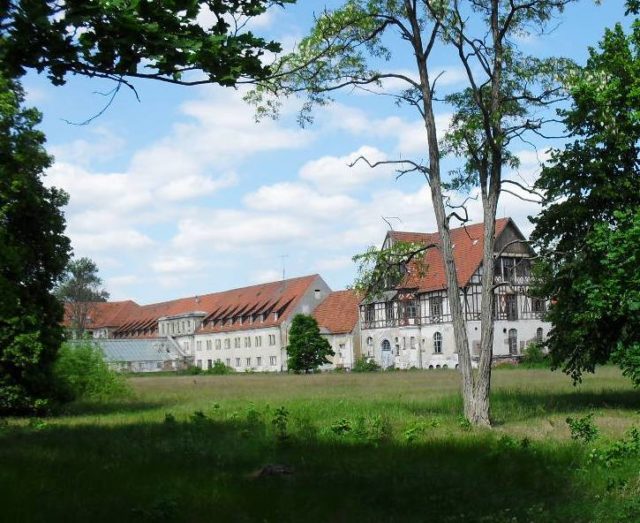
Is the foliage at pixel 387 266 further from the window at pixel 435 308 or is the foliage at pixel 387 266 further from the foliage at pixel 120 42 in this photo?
the window at pixel 435 308

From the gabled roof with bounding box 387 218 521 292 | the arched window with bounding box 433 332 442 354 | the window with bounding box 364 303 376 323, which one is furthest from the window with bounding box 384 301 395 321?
the arched window with bounding box 433 332 442 354

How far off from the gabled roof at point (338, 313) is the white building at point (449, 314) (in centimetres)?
681

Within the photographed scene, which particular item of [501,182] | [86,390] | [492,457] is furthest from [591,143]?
[86,390]

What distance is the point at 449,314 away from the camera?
220 feet

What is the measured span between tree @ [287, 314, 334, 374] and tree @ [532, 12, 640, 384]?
46.8 metres

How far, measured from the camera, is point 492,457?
37.0 ft

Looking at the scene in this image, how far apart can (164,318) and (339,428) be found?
10414 cm

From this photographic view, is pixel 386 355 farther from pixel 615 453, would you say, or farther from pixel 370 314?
pixel 615 453

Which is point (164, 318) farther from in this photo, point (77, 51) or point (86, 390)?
point (77, 51)

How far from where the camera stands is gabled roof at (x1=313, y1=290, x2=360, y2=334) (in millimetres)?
81812

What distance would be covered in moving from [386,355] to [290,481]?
65458 mm

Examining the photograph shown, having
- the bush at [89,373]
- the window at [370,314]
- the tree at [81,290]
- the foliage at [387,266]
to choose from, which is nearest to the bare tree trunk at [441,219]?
the foliage at [387,266]

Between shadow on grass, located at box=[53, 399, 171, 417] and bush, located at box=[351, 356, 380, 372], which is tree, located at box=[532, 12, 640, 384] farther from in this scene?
bush, located at box=[351, 356, 380, 372]

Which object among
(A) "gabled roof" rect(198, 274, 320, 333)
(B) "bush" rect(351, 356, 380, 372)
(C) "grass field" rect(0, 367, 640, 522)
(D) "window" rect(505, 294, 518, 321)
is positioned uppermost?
(A) "gabled roof" rect(198, 274, 320, 333)
